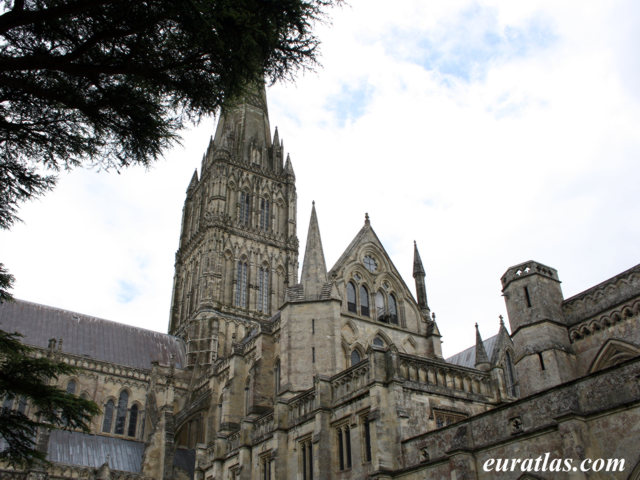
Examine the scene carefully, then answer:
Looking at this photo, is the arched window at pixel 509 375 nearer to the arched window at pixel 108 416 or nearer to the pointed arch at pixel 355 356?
the pointed arch at pixel 355 356

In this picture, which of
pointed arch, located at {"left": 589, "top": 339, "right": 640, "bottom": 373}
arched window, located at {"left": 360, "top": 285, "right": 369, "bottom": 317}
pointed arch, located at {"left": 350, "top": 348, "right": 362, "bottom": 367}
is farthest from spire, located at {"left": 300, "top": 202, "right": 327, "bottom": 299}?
pointed arch, located at {"left": 589, "top": 339, "right": 640, "bottom": 373}

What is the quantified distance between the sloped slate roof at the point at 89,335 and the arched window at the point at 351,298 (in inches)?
928

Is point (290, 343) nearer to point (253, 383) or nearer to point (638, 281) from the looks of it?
point (253, 383)

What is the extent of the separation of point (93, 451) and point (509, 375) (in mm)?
24725

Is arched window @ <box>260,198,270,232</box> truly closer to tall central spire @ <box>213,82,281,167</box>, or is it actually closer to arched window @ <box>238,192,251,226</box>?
arched window @ <box>238,192,251,226</box>

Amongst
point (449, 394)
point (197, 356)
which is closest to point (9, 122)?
point (449, 394)

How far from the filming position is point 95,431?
3694 cm

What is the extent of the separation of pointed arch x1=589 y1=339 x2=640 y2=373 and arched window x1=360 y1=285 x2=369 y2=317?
37.5 ft

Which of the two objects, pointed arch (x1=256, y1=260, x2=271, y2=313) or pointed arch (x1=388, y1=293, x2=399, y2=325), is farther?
pointed arch (x1=256, y1=260, x2=271, y2=313)

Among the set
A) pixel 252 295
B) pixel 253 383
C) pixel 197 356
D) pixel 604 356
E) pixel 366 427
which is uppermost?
pixel 252 295

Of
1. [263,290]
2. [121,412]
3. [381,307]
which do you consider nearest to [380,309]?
[381,307]

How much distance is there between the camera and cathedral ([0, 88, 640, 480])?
482 inches

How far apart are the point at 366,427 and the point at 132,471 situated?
70.7 ft

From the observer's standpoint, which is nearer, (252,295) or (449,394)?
(449,394)
